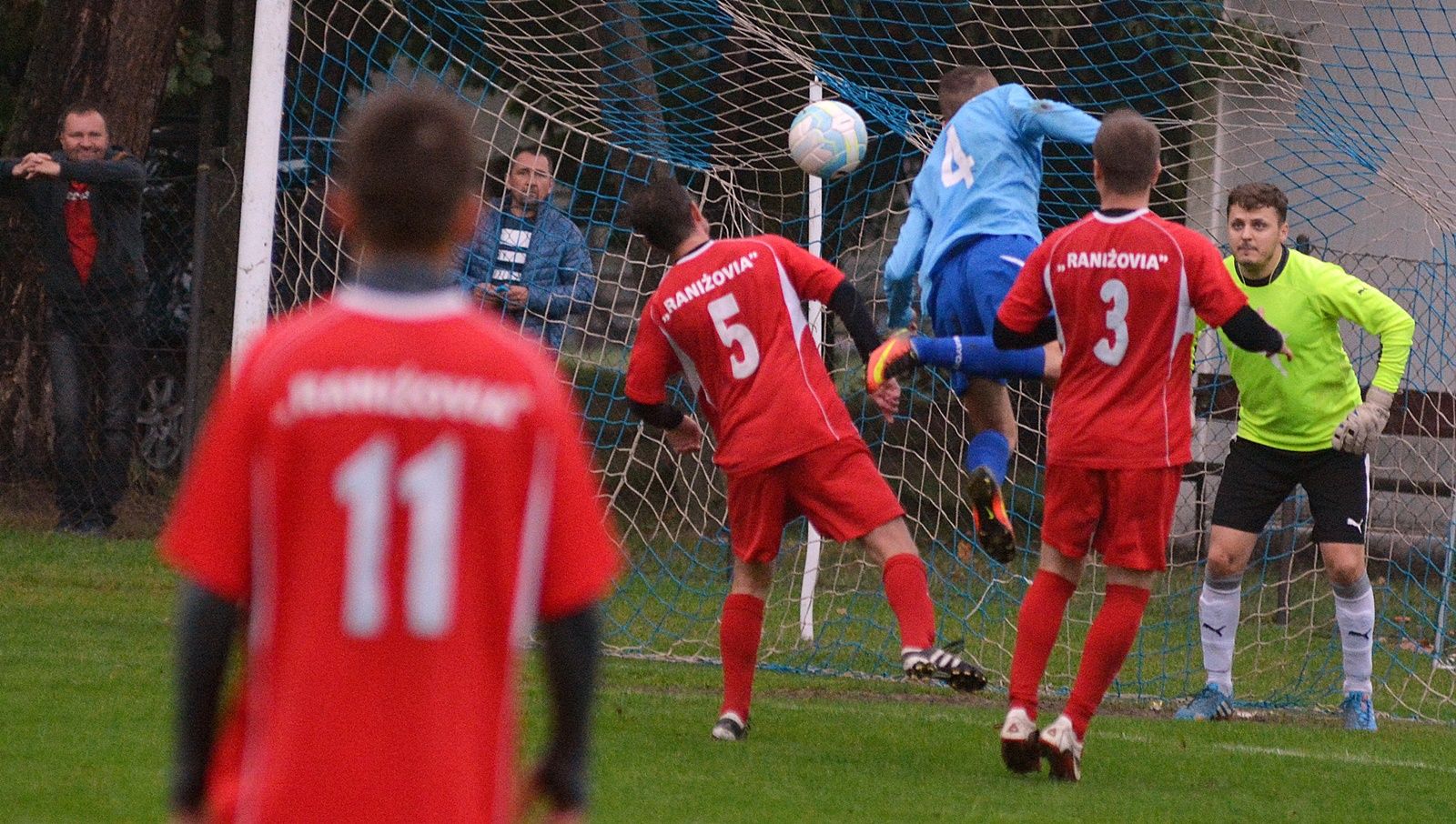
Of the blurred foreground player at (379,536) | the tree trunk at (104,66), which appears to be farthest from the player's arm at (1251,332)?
the tree trunk at (104,66)

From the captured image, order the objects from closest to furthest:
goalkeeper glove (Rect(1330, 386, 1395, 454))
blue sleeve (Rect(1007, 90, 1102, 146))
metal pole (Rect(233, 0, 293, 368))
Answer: blue sleeve (Rect(1007, 90, 1102, 146)), goalkeeper glove (Rect(1330, 386, 1395, 454)), metal pole (Rect(233, 0, 293, 368))

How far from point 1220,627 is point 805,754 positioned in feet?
7.80

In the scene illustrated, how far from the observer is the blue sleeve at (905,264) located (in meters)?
6.25

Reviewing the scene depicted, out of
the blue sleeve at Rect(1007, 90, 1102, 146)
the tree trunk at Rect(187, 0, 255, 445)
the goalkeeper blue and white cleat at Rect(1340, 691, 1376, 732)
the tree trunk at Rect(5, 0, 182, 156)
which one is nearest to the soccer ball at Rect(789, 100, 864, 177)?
the blue sleeve at Rect(1007, 90, 1102, 146)

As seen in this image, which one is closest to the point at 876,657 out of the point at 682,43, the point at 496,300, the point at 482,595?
the point at 496,300

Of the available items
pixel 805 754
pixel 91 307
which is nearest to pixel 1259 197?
pixel 805 754

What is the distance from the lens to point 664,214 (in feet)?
18.8

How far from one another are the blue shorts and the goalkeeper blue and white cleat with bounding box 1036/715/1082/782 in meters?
1.26

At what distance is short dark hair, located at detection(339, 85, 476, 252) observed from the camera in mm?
2025

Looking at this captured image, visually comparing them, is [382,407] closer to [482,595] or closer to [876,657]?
[482,595]

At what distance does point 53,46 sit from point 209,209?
1989 mm

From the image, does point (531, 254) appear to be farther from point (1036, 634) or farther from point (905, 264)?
point (1036, 634)

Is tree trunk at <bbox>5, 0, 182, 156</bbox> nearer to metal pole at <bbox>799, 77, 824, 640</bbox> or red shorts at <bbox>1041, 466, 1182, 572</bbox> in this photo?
metal pole at <bbox>799, 77, 824, 640</bbox>

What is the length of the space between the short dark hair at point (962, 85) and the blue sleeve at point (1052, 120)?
366mm
